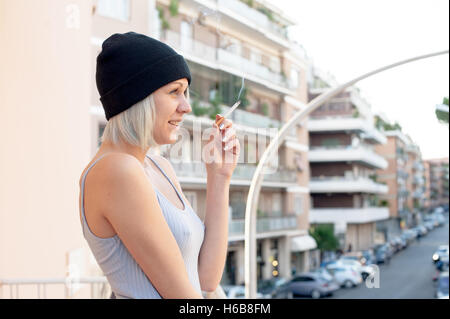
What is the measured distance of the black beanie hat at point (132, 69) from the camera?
526 mm

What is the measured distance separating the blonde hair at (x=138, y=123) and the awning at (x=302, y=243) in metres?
14.0

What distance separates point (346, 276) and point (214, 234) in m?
11.9

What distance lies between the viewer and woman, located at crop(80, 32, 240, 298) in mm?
494

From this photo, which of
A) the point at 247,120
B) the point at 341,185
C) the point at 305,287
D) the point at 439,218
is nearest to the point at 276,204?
the point at 305,287

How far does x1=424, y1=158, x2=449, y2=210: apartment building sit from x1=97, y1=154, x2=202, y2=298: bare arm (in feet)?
16.3

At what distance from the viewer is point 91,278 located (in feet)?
5.93

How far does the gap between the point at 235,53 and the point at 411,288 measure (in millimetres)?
10035

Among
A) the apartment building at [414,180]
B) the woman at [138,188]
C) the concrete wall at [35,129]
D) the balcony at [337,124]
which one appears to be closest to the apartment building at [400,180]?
the apartment building at [414,180]

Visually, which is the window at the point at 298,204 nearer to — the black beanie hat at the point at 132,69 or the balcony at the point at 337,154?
the balcony at the point at 337,154

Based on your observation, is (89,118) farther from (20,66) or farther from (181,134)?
(181,134)

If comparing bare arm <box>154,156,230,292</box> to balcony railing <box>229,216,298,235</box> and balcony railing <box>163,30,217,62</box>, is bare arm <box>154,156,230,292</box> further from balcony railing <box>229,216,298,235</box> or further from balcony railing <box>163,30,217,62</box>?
balcony railing <box>229,216,298,235</box>

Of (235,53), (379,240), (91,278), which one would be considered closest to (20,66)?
(91,278)

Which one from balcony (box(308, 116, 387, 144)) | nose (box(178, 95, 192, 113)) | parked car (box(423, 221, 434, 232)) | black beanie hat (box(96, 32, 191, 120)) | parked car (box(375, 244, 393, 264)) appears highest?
balcony (box(308, 116, 387, 144))

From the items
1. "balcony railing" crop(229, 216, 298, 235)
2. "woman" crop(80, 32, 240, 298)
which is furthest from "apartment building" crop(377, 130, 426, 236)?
"woman" crop(80, 32, 240, 298)
